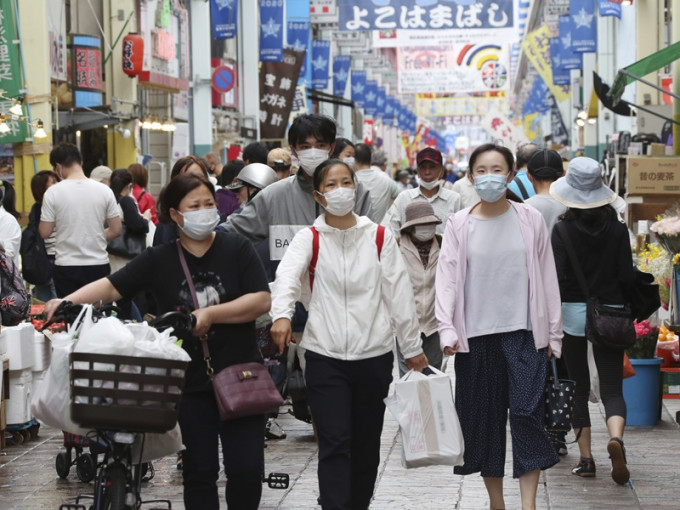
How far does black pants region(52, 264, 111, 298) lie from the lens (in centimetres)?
1037

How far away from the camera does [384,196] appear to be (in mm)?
13062

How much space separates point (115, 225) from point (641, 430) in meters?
4.69

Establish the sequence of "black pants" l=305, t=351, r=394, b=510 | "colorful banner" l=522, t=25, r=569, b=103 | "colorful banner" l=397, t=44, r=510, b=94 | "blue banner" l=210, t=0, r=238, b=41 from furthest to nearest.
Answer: "colorful banner" l=397, t=44, r=510, b=94
"colorful banner" l=522, t=25, r=569, b=103
"blue banner" l=210, t=0, r=238, b=41
"black pants" l=305, t=351, r=394, b=510

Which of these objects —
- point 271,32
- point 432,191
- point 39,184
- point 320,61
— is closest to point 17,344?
point 39,184

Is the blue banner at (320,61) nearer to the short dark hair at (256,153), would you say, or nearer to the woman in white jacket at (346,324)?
the short dark hair at (256,153)

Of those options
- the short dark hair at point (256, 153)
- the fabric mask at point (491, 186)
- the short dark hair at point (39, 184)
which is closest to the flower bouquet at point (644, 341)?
the fabric mask at point (491, 186)

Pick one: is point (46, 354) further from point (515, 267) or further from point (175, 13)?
point (175, 13)

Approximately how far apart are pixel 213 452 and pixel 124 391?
31.4 inches

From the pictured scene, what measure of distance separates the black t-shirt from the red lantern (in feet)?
53.4

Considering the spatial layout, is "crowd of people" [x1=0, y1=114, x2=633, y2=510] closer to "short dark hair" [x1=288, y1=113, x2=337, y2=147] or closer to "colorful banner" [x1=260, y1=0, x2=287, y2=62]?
"short dark hair" [x1=288, y1=113, x2=337, y2=147]

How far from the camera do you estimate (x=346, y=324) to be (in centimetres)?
563

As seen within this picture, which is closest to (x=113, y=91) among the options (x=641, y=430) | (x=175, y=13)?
(x=175, y=13)

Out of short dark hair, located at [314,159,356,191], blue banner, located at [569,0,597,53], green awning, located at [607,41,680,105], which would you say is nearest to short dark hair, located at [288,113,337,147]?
short dark hair, located at [314,159,356,191]

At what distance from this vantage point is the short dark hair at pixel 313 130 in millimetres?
6648
